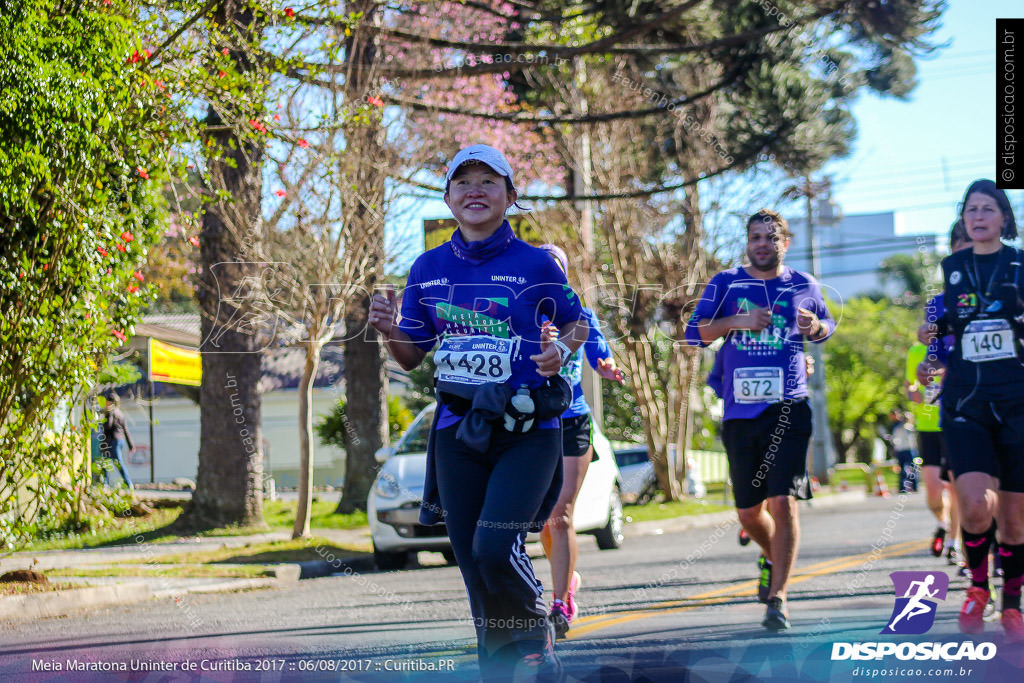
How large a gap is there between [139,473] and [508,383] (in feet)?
105

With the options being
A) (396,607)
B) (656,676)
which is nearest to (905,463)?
(396,607)

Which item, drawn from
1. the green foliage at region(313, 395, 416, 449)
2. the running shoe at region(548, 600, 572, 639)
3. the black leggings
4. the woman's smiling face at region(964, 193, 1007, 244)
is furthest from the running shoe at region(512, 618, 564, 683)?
the green foliage at region(313, 395, 416, 449)

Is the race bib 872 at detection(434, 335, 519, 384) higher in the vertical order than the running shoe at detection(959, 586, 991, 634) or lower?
higher

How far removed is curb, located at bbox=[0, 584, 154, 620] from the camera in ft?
24.5

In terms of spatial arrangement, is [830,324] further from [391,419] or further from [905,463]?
[391,419]

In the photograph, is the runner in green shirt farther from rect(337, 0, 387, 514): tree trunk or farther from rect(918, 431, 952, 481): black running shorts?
rect(337, 0, 387, 514): tree trunk

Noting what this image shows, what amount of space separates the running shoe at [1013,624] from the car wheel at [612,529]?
7100 millimetres

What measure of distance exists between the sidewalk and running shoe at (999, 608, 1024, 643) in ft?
17.9

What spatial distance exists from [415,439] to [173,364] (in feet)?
23.1

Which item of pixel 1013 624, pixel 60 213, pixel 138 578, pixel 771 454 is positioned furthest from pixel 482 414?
pixel 138 578

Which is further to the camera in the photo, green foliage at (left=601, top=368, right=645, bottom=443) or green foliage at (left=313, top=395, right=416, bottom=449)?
green foliage at (left=601, top=368, right=645, bottom=443)

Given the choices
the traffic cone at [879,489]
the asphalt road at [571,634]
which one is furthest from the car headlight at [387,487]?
the traffic cone at [879,489]

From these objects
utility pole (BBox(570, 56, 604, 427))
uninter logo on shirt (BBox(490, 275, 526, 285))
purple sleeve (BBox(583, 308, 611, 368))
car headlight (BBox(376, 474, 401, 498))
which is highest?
utility pole (BBox(570, 56, 604, 427))

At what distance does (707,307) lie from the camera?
21.4 feet
